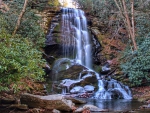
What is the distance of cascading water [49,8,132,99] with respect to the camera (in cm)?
1491

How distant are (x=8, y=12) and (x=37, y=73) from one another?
36.0 feet

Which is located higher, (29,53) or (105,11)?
(105,11)

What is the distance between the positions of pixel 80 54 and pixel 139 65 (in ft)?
19.1

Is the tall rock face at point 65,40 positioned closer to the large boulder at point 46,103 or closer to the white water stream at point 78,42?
the white water stream at point 78,42

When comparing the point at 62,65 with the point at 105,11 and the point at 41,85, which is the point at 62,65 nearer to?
the point at 41,85

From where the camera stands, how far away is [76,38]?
21.3 m

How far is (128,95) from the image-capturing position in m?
14.6

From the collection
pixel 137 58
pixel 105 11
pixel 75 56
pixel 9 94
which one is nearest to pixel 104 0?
pixel 105 11

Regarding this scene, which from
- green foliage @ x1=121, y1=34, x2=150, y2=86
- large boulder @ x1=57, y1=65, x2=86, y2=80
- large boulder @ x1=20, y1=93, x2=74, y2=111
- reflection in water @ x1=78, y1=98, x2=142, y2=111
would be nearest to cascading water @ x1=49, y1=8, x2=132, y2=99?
large boulder @ x1=57, y1=65, x2=86, y2=80

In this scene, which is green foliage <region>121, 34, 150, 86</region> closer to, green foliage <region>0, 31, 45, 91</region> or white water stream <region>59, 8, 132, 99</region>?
white water stream <region>59, 8, 132, 99</region>

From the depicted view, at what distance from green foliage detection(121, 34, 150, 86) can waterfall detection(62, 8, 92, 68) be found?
3808mm

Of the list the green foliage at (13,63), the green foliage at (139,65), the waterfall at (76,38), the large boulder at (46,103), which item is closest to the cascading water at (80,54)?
the waterfall at (76,38)

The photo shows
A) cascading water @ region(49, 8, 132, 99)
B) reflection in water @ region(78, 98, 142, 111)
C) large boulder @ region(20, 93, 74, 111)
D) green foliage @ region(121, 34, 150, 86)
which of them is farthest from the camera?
green foliage @ region(121, 34, 150, 86)

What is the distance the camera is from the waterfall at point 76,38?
20.2 meters
